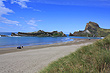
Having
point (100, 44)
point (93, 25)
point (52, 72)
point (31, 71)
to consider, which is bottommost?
point (31, 71)

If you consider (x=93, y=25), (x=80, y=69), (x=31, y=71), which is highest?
(x=93, y=25)

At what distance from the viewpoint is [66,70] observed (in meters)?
3.88

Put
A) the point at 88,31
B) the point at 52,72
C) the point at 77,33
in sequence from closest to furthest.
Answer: the point at 52,72 < the point at 88,31 < the point at 77,33

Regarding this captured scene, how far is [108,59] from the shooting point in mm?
3828

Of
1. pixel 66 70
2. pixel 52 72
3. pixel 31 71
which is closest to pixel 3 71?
pixel 31 71

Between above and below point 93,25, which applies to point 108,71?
below

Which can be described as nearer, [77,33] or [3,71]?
[3,71]

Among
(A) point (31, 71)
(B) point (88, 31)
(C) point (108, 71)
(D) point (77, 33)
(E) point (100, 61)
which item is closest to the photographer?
(C) point (108, 71)

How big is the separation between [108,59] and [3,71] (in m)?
6.95

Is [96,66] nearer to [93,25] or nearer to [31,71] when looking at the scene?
[31,71]

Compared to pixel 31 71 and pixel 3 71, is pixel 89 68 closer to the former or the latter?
pixel 31 71


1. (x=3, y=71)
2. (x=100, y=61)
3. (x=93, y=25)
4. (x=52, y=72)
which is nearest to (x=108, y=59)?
(x=100, y=61)

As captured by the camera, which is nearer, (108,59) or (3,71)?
(108,59)

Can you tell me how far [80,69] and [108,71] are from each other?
80 centimetres
